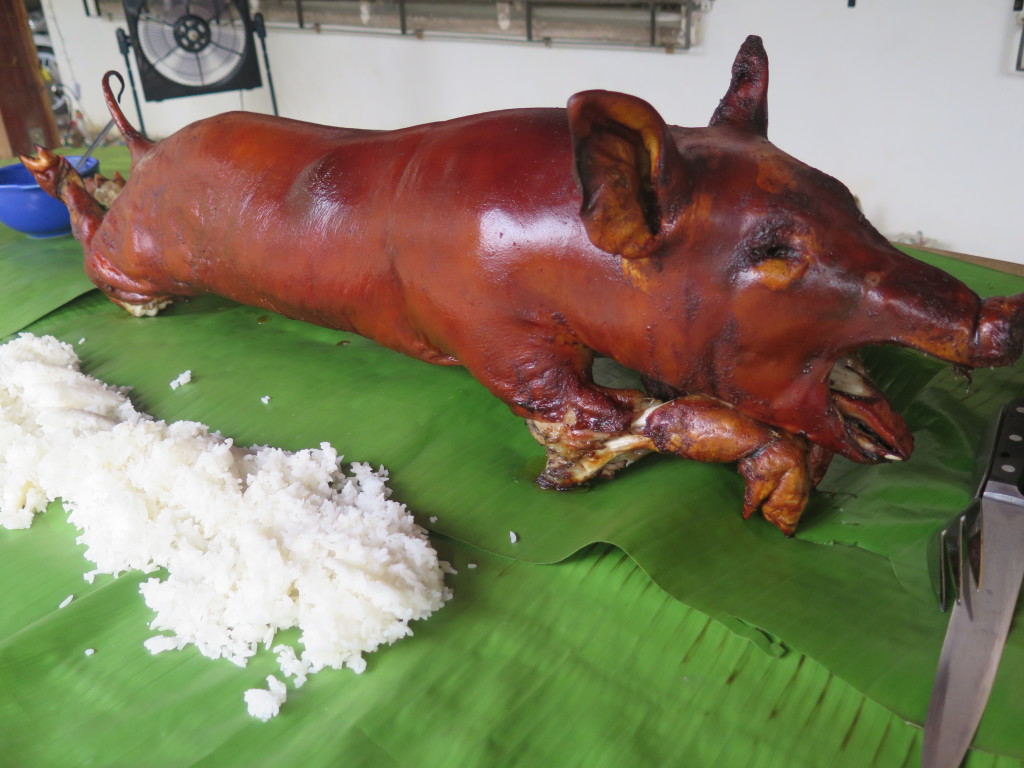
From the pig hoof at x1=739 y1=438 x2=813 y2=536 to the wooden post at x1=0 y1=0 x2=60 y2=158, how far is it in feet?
11.0

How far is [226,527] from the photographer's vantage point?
121 cm

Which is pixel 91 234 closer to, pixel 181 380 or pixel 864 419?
pixel 181 380

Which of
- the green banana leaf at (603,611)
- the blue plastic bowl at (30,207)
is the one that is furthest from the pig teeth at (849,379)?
the blue plastic bowl at (30,207)

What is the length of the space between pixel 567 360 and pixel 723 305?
275mm

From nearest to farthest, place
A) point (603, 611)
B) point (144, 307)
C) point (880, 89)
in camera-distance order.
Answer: point (603, 611) < point (144, 307) < point (880, 89)

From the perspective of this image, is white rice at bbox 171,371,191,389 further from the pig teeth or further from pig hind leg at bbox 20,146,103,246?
the pig teeth

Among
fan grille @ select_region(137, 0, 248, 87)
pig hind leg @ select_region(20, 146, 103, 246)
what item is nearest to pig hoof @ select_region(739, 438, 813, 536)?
pig hind leg @ select_region(20, 146, 103, 246)

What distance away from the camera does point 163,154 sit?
1.73m

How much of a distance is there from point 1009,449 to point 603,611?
0.59m

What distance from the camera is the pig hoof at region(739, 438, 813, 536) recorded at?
1162 millimetres

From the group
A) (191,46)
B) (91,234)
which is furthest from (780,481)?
(191,46)

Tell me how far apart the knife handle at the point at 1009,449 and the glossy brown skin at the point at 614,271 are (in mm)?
111

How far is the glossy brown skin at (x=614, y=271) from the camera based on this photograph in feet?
3.40

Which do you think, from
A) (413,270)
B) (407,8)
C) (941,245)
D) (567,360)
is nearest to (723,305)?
(567,360)
